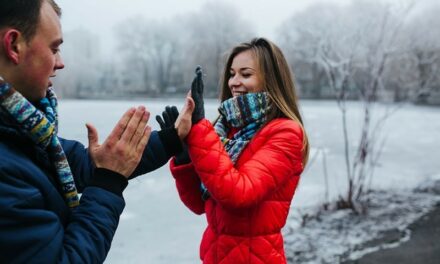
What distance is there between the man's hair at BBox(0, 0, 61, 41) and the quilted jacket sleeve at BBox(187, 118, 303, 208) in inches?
26.3

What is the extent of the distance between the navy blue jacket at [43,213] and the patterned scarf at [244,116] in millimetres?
721

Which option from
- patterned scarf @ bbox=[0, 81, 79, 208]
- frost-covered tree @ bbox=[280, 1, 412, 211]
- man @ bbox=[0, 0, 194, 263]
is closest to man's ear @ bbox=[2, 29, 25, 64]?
man @ bbox=[0, 0, 194, 263]

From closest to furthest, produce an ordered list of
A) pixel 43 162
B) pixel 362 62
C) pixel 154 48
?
pixel 43 162
pixel 362 62
pixel 154 48

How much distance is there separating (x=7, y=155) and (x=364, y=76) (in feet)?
18.3

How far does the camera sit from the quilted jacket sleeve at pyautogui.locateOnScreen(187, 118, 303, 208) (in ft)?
4.94

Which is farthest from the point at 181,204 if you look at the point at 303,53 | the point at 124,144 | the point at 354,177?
the point at 303,53

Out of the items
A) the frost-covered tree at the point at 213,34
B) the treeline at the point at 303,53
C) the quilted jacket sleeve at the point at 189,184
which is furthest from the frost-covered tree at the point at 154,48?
the quilted jacket sleeve at the point at 189,184

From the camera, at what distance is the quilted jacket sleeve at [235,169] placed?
1.50m

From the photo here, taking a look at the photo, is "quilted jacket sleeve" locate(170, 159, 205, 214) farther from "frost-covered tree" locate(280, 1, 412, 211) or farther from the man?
"frost-covered tree" locate(280, 1, 412, 211)

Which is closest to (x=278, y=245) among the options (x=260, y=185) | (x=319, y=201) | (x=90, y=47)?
(x=260, y=185)

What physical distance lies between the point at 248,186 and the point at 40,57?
2.69 feet

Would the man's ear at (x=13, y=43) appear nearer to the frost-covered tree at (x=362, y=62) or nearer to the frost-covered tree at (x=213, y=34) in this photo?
the frost-covered tree at (x=362, y=62)

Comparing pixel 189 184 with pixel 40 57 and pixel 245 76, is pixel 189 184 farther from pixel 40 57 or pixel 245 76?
pixel 40 57

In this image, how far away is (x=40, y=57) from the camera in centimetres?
108
